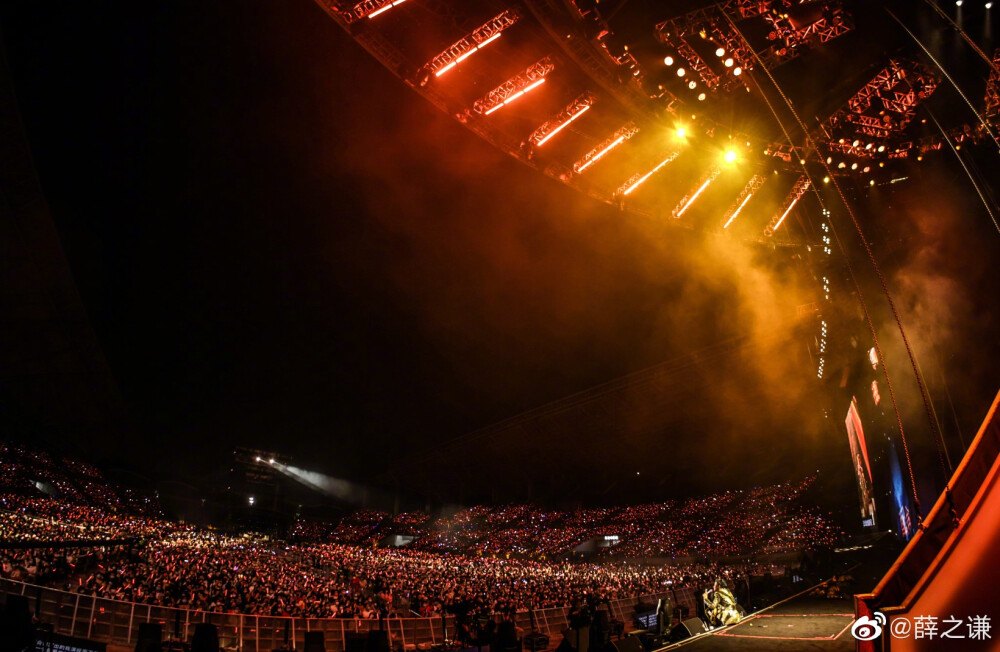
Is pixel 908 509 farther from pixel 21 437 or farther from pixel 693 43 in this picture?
pixel 21 437

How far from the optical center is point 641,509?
3228 cm

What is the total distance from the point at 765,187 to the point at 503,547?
3015cm

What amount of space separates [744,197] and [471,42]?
678 centimetres

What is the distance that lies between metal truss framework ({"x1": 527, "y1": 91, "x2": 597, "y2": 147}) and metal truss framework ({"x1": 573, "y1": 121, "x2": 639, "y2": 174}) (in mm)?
734

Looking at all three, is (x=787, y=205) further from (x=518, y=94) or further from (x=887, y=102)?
(x=518, y=94)

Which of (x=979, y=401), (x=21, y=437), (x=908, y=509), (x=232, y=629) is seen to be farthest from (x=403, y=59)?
(x=21, y=437)

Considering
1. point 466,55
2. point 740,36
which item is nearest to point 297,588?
point 466,55

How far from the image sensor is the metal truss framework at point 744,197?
10234 millimetres

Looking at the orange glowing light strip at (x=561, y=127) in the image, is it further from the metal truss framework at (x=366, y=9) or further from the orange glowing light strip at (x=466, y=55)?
the metal truss framework at (x=366, y=9)

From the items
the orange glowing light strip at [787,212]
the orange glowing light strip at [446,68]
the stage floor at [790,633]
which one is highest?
the orange glowing light strip at [446,68]

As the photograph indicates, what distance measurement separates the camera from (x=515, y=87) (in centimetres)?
749

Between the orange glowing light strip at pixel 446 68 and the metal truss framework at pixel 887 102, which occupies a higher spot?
the orange glowing light strip at pixel 446 68

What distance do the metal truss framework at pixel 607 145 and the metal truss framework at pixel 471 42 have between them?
271cm

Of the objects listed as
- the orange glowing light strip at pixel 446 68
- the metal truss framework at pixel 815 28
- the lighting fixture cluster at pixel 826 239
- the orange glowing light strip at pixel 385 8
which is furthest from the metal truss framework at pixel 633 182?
the orange glowing light strip at pixel 385 8
